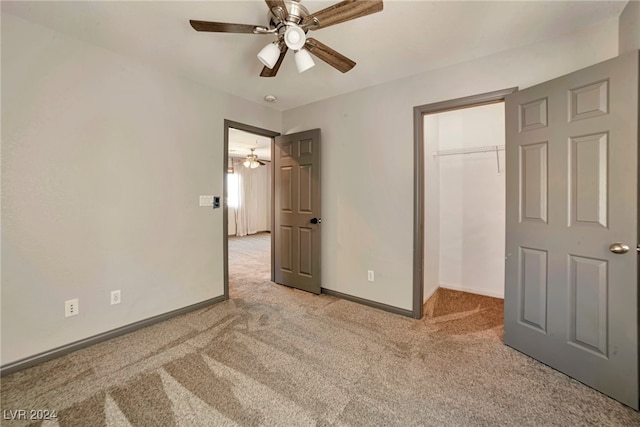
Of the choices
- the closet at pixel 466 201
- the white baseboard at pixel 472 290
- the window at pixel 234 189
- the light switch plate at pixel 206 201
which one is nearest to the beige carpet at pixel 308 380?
the white baseboard at pixel 472 290

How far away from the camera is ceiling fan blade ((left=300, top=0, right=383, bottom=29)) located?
141 centimetres

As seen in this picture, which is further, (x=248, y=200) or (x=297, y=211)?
(x=248, y=200)

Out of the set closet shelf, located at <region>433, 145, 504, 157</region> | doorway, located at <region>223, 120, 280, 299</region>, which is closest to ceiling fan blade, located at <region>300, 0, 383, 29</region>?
closet shelf, located at <region>433, 145, 504, 157</region>

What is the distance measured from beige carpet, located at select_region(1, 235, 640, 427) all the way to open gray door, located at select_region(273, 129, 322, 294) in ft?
3.07

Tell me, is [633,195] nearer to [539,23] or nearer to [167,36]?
[539,23]

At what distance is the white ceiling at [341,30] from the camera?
1755mm

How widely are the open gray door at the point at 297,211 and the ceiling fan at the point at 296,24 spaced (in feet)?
5.03

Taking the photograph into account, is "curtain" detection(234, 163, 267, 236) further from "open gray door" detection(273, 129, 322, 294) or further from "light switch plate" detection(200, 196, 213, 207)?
"light switch plate" detection(200, 196, 213, 207)

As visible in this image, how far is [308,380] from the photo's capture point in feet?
5.84

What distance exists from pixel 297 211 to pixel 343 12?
2369 millimetres

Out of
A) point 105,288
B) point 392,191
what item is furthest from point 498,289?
point 105,288

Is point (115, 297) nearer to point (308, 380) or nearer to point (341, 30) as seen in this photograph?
point (308, 380)

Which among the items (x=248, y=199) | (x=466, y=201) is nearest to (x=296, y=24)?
(x=466, y=201)

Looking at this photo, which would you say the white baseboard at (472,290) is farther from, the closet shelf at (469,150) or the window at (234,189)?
the window at (234,189)
